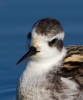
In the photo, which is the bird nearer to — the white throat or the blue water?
the white throat

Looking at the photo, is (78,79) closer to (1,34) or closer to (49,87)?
(49,87)

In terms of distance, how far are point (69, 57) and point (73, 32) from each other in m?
2.17

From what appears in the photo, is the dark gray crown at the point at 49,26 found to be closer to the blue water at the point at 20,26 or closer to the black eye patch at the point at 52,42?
the black eye patch at the point at 52,42

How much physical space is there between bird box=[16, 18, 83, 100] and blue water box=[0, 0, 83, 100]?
5.10ft

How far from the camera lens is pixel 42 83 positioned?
8.40 metres

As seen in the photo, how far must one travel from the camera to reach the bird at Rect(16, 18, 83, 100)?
322 inches

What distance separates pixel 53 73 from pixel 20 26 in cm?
263

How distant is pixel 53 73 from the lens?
27.6 feet

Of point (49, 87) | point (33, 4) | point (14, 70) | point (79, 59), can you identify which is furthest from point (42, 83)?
point (33, 4)

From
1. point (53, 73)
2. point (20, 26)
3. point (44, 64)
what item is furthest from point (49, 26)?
point (20, 26)

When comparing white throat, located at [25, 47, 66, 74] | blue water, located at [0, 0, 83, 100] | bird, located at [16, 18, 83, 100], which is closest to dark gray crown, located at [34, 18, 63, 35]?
bird, located at [16, 18, 83, 100]

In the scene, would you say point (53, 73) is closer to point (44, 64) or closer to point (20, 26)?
point (44, 64)

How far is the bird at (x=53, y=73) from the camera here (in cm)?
818

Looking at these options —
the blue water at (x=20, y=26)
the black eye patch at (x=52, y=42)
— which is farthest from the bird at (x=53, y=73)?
the blue water at (x=20, y=26)
